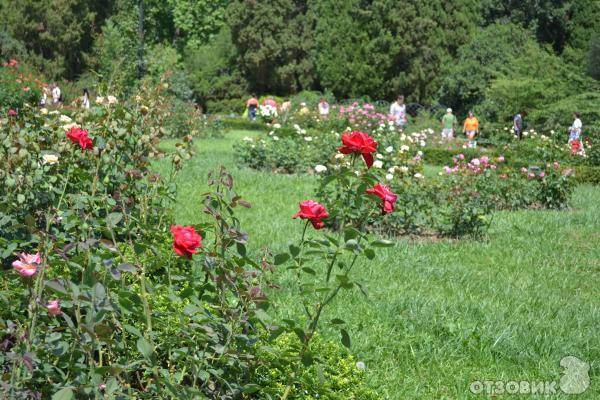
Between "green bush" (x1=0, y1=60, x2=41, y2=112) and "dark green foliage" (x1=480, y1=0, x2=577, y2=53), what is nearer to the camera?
"green bush" (x1=0, y1=60, x2=41, y2=112)

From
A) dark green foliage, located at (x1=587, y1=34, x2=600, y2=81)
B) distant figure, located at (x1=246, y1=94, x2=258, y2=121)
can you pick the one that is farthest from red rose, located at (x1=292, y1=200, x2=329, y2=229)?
dark green foliage, located at (x1=587, y1=34, x2=600, y2=81)

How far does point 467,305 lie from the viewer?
4.80m

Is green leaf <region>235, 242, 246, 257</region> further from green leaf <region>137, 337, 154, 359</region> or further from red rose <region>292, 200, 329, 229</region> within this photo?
green leaf <region>137, 337, 154, 359</region>

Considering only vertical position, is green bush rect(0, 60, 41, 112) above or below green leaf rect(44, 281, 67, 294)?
below

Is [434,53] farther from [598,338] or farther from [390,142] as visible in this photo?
[598,338]

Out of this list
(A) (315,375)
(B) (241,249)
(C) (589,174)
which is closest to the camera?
(B) (241,249)

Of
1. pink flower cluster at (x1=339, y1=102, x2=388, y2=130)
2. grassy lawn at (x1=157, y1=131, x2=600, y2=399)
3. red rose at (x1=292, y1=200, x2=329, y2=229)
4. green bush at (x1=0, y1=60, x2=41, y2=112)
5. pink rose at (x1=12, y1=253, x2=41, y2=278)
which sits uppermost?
red rose at (x1=292, y1=200, x2=329, y2=229)

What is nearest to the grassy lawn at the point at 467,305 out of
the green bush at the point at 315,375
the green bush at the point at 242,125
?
the green bush at the point at 315,375

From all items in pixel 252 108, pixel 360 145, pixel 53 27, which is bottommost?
pixel 252 108

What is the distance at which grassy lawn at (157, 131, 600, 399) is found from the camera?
388 cm

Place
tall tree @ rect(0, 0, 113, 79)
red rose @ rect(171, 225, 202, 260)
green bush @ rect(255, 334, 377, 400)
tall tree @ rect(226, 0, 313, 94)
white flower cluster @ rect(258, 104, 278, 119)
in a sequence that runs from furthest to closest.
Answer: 1. tall tree @ rect(0, 0, 113, 79)
2. tall tree @ rect(226, 0, 313, 94)
3. white flower cluster @ rect(258, 104, 278, 119)
4. green bush @ rect(255, 334, 377, 400)
5. red rose @ rect(171, 225, 202, 260)

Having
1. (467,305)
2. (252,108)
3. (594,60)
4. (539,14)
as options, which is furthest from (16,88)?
(539,14)

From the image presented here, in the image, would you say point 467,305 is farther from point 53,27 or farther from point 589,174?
point 53,27

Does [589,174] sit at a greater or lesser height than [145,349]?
lesser
